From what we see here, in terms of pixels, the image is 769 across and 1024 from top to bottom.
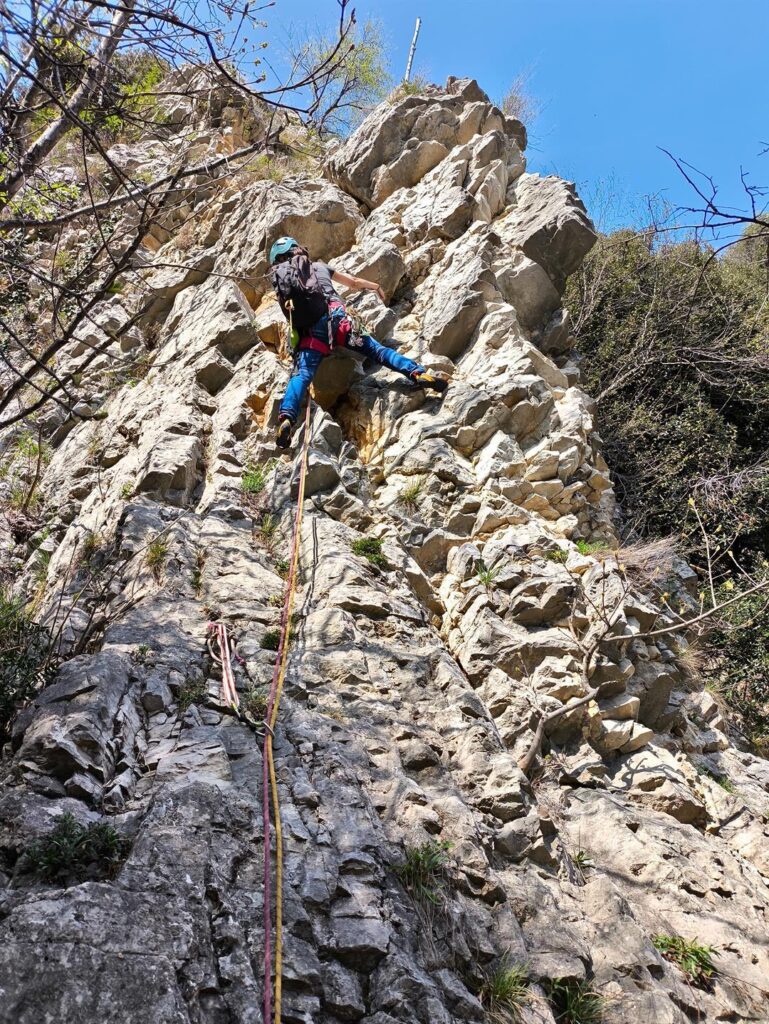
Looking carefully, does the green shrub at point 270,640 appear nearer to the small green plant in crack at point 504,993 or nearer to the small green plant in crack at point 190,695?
the small green plant in crack at point 190,695

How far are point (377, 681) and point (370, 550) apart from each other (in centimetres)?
151

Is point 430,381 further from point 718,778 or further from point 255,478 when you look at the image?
point 718,778

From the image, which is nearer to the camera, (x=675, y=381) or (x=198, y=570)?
(x=198, y=570)

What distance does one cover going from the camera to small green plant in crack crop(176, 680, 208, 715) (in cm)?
422

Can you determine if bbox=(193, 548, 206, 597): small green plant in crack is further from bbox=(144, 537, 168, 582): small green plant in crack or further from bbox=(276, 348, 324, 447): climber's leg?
bbox=(276, 348, 324, 447): climber's leg

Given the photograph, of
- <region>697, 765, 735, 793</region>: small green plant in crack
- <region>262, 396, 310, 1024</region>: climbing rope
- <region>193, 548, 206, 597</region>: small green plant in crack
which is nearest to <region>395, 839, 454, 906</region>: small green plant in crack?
<region>262, 396, 310, 1024</region>: climbing rope

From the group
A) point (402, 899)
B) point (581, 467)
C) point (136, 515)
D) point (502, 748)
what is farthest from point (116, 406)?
point (402, 899)

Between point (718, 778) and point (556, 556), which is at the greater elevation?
point (556, 556)

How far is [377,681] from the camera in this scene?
15.9 ft

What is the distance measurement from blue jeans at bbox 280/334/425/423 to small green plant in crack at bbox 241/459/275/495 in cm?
54

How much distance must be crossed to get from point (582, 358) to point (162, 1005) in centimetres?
990

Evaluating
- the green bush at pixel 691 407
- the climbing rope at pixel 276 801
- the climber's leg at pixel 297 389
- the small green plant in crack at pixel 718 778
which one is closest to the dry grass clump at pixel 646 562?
the green bush at pixel 691 407

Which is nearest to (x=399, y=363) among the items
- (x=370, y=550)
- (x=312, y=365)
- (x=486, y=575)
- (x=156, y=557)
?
(x=312, y=365)

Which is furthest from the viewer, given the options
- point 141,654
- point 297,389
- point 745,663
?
point 745,663
